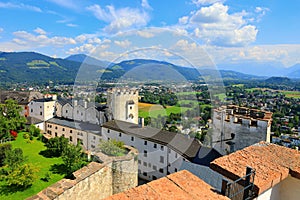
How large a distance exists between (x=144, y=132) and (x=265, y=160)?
26.0 ft

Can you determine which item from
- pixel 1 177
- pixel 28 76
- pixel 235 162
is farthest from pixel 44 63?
pixel 235 162

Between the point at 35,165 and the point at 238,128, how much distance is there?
11.9m

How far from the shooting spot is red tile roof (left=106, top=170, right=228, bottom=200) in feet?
5.65

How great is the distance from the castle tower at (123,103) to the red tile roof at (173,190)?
5.15 metres

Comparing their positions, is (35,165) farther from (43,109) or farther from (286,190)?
(43,109)

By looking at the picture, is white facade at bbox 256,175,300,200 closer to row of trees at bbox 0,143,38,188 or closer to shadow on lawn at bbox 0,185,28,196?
row of trees at bbox 0,143,38,188

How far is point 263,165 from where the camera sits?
233 cm

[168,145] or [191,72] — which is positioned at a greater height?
[191,72]

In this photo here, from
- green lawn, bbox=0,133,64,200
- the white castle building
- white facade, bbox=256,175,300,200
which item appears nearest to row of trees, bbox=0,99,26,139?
green lawn, bbox=0,133,64,200

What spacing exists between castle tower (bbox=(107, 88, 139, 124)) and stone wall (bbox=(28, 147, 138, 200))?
144 centimetres

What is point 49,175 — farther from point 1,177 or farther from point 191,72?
point 191,72

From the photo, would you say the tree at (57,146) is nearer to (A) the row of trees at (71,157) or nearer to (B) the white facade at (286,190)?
(A) the row of trees at (71,157)

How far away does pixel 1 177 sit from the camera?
11.5 meters

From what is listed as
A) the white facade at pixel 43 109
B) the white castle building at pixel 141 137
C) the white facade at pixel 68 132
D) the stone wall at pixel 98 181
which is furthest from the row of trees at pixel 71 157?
the white facade at pixel 43 109
